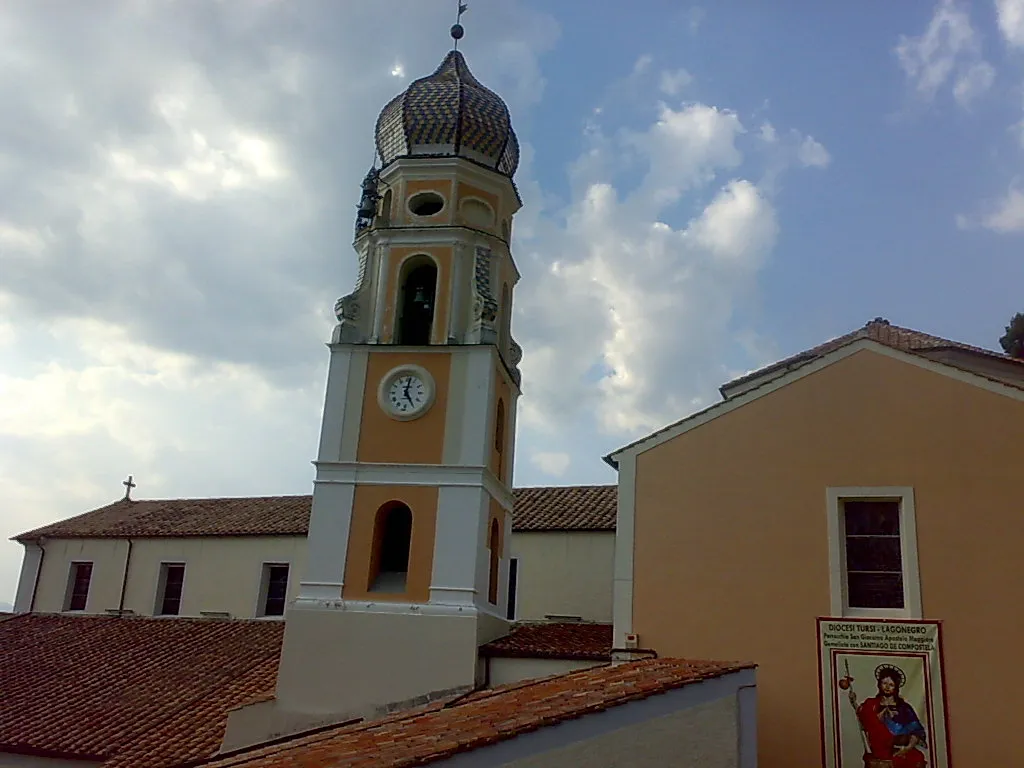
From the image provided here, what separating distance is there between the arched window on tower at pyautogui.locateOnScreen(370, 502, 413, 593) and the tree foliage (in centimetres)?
2028

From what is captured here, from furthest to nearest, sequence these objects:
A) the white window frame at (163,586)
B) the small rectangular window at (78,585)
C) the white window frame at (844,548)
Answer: the small rectangular window at (78,585)
the white window frame at (163,586)
the white window frame at (844,548)

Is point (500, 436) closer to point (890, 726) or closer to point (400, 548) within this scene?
point (400, 548)

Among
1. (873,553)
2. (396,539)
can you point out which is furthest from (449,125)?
(873,553)

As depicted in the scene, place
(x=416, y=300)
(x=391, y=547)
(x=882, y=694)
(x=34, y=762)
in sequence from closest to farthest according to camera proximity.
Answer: (x=882, y=694) → (x=34, y=762) → (x=391, y=547) → (x=416, y=300)

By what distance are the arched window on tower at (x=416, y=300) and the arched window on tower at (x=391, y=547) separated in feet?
9.63

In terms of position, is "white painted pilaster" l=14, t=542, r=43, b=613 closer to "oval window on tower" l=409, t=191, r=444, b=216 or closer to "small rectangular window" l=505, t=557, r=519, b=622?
"small rectangular window" l=505, t=557, r=519, b=622

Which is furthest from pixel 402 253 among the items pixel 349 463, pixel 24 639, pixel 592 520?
pixel 24 639

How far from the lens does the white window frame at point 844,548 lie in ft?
38.4

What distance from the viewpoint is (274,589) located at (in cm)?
2144

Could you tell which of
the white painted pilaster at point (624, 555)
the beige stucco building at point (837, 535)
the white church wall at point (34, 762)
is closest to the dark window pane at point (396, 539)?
the white painted pilaster at point (624, 555)

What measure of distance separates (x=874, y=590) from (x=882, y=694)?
1.26 meters

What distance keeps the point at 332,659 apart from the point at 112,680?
5.78 m

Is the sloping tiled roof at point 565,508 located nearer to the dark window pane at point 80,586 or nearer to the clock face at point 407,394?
the clock face at point 407,394

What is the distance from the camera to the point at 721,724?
8820 mm
